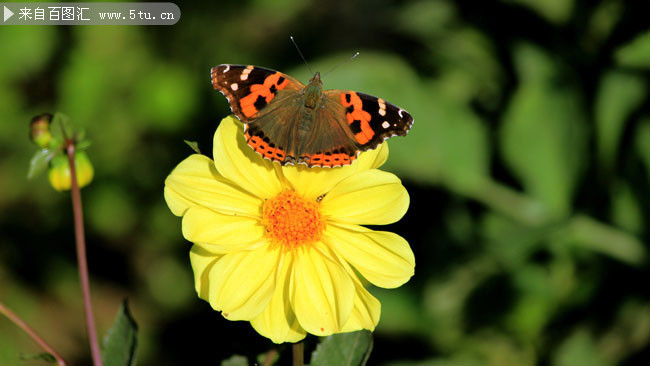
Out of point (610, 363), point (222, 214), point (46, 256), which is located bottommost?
point (610, 363)

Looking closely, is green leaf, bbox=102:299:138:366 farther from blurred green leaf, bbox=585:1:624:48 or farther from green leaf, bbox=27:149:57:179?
blurred green leaf, bbox=585:1:624:48

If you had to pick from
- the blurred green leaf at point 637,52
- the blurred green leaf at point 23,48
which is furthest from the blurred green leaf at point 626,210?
the blurred green leaf at point 23,48

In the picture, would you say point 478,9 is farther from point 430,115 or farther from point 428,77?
point 430,115

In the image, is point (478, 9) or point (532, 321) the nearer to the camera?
point (532, 321)

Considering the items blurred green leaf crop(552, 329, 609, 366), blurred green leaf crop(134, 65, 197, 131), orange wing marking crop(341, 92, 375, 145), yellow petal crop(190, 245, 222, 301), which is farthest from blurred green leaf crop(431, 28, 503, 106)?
yellow petal crop(190, 245, 222, 301)

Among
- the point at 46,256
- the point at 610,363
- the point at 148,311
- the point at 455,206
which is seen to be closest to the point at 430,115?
the point at 455,206

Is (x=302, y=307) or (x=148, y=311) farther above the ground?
(x=302, y=307)
